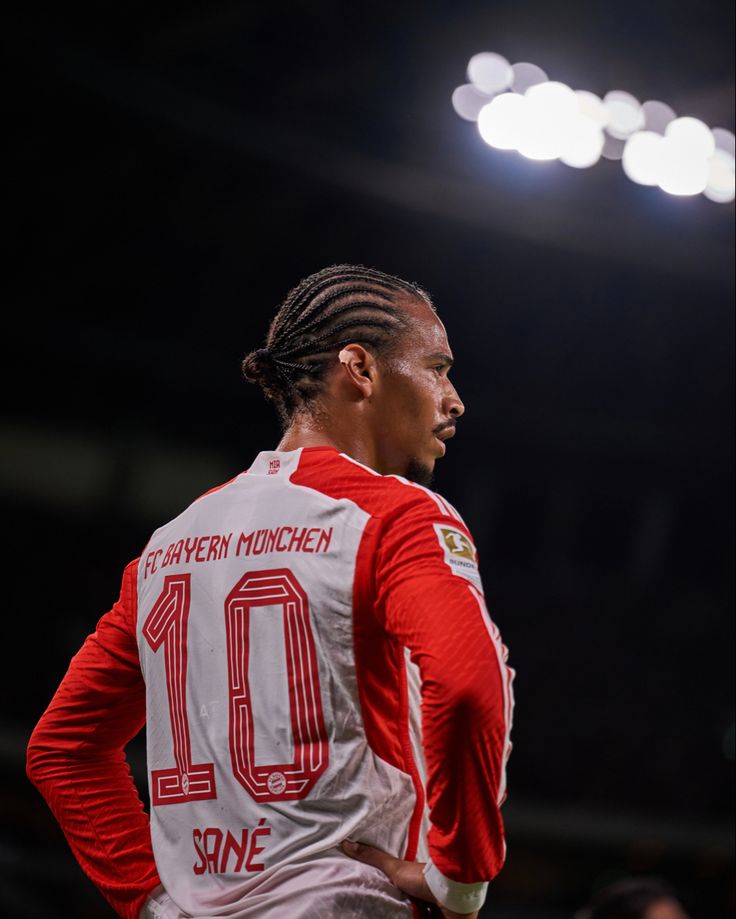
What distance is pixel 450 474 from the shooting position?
898cm

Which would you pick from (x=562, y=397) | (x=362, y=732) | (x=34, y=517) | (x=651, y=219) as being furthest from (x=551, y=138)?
(x=34, y=517)

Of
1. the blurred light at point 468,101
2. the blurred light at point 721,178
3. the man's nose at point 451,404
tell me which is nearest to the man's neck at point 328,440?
the man's nose at point 451,404

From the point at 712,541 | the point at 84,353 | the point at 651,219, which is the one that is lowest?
the point at 712,541

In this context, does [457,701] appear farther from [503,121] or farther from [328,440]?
[503,121]

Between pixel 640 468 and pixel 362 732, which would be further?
pixel 640 468

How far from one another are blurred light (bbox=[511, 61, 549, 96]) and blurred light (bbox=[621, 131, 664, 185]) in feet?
1.66

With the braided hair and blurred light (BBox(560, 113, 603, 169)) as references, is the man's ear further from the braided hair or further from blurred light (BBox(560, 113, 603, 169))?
blurred light (BBox(560, 113, 603, 169))

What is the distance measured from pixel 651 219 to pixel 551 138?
2.94ft

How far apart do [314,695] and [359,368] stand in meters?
0.41

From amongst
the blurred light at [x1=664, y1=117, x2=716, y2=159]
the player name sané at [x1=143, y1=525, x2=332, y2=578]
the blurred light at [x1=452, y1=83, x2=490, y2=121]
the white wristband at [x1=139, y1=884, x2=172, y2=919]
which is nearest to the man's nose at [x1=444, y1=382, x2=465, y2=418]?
the player name sané at [x1=143, y1=525, x2=332, y2=578]

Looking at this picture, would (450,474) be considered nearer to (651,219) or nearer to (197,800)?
(651,219)

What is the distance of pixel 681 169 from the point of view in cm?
493

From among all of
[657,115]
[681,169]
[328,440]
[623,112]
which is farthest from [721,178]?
[328,440]

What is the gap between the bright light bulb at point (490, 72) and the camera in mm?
4625
